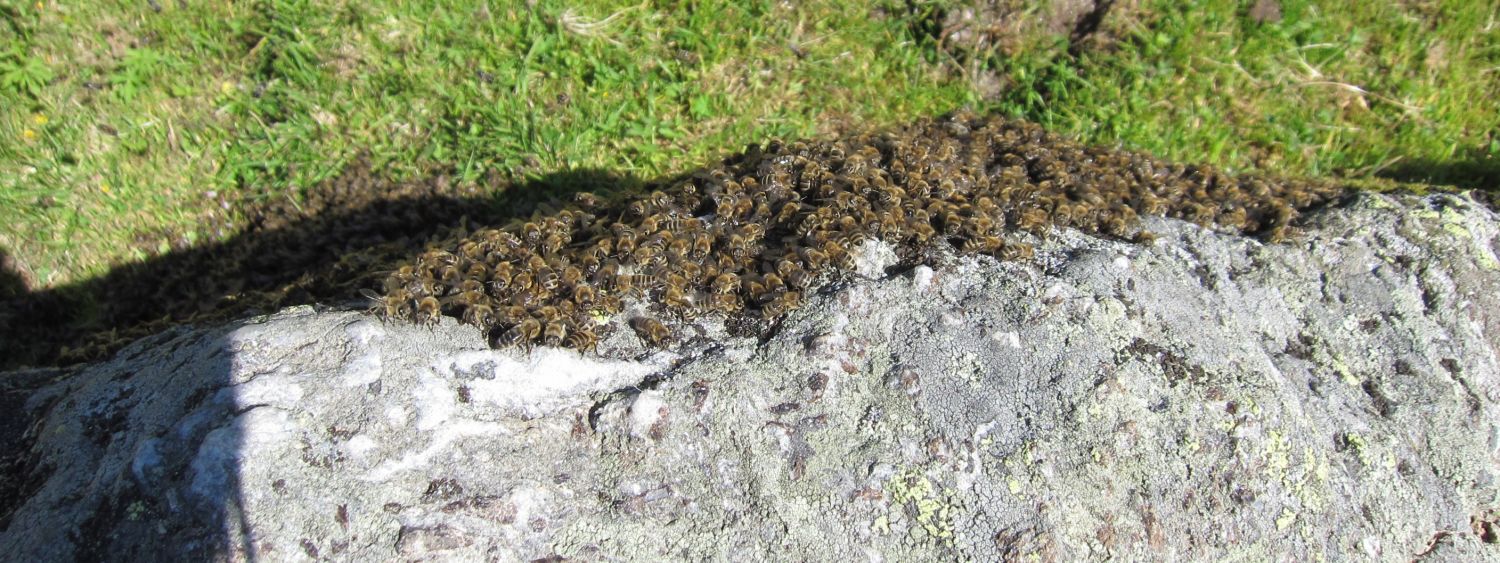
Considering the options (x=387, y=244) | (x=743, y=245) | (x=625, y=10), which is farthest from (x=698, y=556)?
(x=625, y=10)

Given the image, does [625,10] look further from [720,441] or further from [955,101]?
[720,441]

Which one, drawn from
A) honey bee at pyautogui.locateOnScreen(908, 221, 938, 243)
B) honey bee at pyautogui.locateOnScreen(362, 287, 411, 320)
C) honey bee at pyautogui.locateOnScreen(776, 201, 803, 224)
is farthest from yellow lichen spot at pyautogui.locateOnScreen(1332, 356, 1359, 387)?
honey bee at pyautogui.locateOnScreen(362, 287, 411, 320)

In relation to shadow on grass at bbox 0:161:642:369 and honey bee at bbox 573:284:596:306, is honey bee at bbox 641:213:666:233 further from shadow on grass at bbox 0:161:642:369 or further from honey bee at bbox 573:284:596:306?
shadow on grass at bbox 0:161:642:369

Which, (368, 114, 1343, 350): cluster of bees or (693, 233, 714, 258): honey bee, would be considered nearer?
(368, 114, 1343, 350): cluster of bees

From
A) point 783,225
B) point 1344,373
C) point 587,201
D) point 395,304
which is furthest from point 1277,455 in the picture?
point 395,304

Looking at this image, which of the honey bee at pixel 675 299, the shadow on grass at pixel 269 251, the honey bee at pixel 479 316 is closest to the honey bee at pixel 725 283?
the honey bee at pixel 675 299

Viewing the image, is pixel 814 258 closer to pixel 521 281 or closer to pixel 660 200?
pixel 660 200
